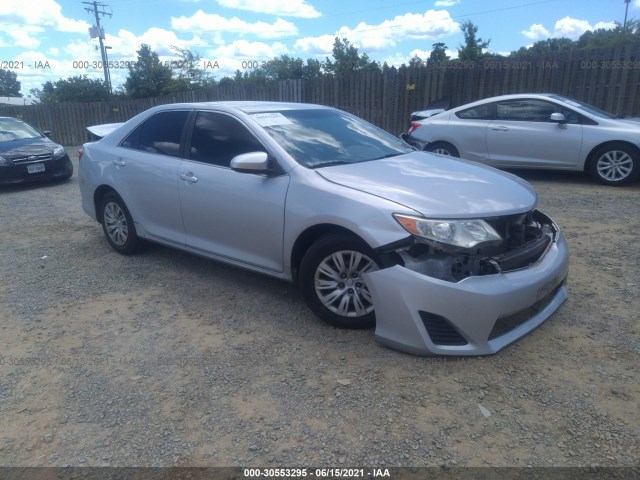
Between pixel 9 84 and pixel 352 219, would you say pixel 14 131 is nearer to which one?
pixel 352 219

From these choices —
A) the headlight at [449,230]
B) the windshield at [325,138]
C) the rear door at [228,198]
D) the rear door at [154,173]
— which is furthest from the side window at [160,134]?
the headlight at [449,230]

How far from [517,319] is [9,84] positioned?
8727 centimetres

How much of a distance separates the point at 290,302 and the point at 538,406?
2.09 m

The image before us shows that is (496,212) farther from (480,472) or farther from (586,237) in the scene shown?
(586,237)

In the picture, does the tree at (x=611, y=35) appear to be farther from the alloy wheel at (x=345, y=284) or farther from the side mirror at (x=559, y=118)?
the alloy wheel at (x=345, y=284)

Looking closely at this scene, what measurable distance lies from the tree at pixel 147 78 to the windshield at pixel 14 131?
84.7 ft

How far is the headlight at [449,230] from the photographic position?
3.12 meters

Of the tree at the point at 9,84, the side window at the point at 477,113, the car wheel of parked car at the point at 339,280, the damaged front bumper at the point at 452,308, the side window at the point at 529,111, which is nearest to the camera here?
the damaged front bumper at the point at 452,308

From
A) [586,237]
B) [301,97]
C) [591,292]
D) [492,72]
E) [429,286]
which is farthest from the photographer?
[301,97]

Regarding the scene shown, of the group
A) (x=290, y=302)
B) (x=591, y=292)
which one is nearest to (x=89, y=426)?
(x=290, y=302)

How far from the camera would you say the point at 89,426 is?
2.80 metres

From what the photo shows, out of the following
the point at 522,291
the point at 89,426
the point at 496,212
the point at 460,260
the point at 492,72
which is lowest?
the point at 89,426

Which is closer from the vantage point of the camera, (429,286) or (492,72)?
(429,286)

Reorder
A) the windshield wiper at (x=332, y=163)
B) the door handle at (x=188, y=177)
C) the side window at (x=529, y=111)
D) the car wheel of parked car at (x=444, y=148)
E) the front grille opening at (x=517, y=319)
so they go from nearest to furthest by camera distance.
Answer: the front grille opening at (x=517, y=319), the windshield wiper at (x=332, y=163), the door handle at (x=188, y=177), the side window at (x=529, y=111), the car wheel of parked car at (x=444, y=148)
